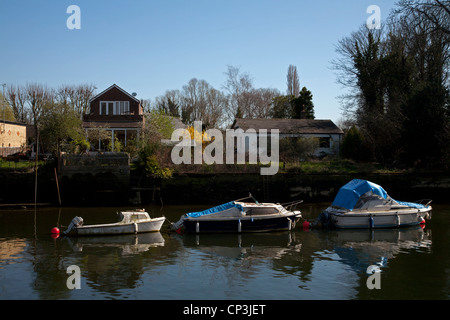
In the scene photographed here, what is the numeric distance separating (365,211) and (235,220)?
281 inches

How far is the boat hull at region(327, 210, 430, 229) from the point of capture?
22.2m

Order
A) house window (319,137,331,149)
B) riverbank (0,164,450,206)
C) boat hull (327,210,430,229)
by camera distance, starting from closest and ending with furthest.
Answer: boat hull (327,210,430,229)
riverbank (0,164,450,206)
house window (319,137,331,149)

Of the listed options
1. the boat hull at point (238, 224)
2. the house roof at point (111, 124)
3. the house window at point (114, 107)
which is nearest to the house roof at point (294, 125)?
the house roof at point (111, 124)

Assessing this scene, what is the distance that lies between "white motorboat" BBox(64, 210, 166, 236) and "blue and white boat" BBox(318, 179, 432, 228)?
359 inches

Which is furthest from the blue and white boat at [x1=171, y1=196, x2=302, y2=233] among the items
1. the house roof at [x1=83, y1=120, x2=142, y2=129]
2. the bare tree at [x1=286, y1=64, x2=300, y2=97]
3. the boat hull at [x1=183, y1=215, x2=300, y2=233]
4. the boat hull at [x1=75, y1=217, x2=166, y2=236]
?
the bare tree at [x1=286, y1=64, x2=300, y2=97]

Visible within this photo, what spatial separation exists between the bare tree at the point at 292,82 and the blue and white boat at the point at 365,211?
1849 inches

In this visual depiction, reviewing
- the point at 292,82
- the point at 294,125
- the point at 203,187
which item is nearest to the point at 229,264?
the point at 203,187

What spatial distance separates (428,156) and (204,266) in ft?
84.1

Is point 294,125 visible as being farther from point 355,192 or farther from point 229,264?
point 229,264

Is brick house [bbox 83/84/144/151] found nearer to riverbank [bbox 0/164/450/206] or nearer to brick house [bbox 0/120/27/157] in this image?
brick house [bbox 0/120/27/157]

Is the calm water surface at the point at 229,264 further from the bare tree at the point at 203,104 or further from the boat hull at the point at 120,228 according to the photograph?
the bare tree at the point at 203,104

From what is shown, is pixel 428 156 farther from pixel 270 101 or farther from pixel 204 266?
pixel 270 101

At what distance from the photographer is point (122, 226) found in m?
20.8

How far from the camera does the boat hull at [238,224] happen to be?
829 inches
